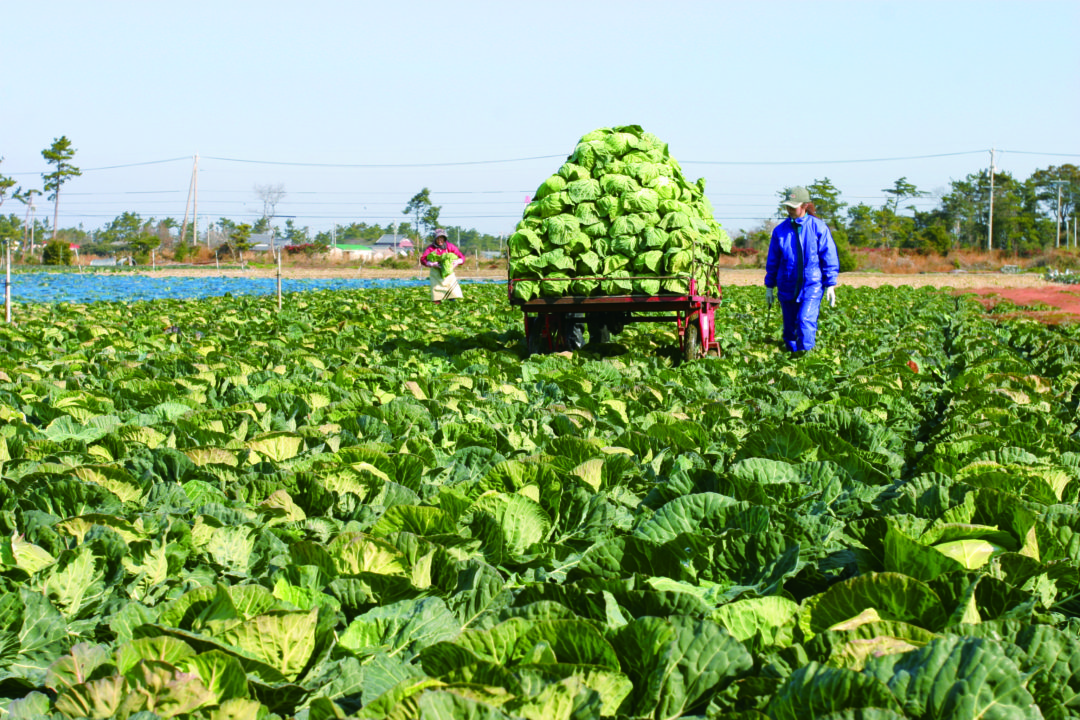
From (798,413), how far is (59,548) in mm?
4025

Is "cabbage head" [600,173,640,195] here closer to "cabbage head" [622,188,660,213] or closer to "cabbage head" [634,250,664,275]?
"cabbage head" [622,188,660,213]

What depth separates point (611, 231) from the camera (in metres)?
8.71

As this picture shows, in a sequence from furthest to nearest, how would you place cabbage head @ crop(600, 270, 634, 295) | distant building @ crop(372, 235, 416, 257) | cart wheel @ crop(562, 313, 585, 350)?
1. distant building @ crop(372, 235, 416, 257)
2. cart wheel @ crop(562, 313, 585, 350)
3. cabbage head @ crop(600, 270, 634, 295)

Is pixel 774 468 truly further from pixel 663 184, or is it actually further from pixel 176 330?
pixel 176 330

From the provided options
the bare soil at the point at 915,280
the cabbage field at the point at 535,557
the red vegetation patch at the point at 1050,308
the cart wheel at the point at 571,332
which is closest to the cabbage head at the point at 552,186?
the cart wheel at the point at 571,332

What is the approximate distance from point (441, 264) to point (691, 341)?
7.54 meters

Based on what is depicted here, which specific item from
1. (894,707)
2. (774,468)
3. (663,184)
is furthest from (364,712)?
(663,184)

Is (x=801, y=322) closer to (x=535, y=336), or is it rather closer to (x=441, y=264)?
(x=535, y=336)

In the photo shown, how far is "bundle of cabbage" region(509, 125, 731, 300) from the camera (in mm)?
8484

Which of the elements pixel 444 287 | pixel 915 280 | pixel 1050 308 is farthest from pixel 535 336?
pixel 915 280

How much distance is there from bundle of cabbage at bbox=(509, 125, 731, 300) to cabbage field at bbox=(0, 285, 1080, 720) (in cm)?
264

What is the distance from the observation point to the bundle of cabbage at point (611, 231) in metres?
8.48

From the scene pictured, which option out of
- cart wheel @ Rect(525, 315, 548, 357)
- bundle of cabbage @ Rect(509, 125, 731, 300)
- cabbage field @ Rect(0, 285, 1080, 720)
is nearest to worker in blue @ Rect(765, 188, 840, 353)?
bundle of cabbage @ Rect(509, 125, 731, 300)

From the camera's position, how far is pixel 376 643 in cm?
232
